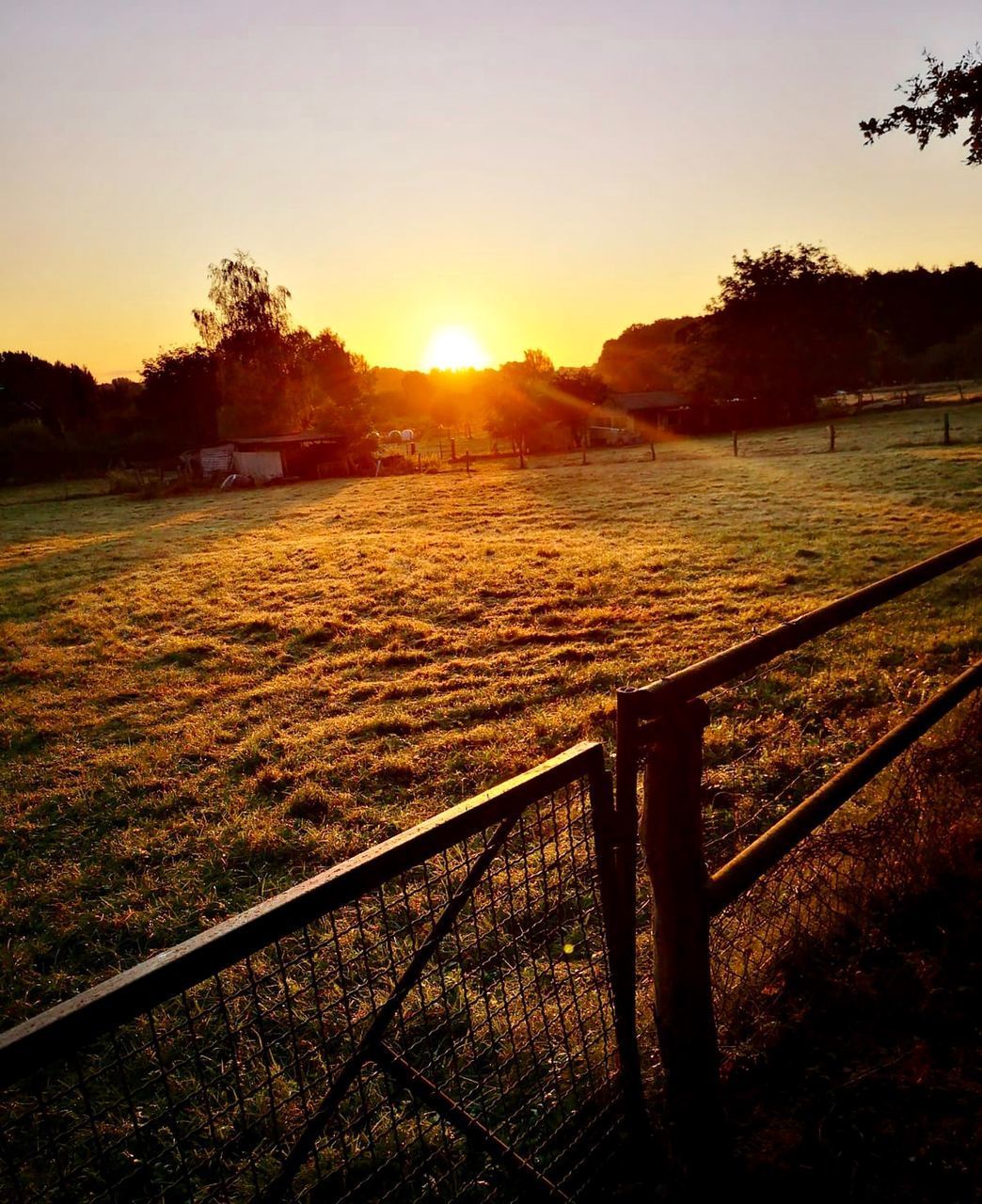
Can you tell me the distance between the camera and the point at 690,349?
55.8 meters

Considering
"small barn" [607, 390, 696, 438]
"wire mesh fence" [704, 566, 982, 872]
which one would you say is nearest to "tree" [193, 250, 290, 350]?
"small barn" [607, 390, 696, 438]

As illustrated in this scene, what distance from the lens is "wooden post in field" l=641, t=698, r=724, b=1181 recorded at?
2018 mm

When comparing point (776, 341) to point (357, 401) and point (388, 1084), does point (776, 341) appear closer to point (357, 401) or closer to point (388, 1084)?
point (357, 401)

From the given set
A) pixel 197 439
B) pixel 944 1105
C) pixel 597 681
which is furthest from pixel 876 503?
pixel 197 439

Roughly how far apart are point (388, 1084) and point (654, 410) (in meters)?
54.2

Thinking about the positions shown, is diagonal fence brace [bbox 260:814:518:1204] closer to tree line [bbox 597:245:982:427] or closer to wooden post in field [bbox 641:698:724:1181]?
wooden post in field [bbox 641:698:724:1181]

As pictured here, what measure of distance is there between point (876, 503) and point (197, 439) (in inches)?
2241

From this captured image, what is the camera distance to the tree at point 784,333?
5209cm

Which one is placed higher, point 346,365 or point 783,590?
point 346,365

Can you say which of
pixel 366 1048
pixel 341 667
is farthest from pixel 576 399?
pixel 366 1048

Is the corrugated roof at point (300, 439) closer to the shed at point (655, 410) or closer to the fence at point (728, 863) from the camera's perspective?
the shed at point (655, 410)

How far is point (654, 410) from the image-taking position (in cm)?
5272

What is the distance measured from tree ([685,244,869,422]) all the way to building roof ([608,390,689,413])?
6.51ft

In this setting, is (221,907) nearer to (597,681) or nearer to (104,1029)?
(104,1029)
